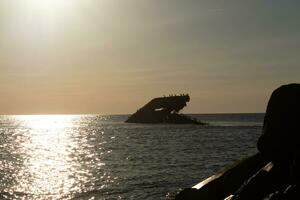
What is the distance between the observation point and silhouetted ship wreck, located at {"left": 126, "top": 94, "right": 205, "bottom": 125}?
11200 cm

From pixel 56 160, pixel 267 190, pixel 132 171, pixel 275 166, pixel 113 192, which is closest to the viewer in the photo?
pixel 267 190

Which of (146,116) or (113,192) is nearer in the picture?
(113,192)

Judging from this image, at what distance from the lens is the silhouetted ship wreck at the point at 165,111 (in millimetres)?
112000

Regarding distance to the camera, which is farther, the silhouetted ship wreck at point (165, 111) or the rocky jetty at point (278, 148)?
the silhouetted ship wreck at point (165, 111)

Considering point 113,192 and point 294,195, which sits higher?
point 294,195

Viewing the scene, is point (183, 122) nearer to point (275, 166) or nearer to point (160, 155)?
point (160, 155)

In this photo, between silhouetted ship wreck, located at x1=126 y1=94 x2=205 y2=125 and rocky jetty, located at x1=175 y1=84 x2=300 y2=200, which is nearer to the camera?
rocky jetty, located at x1=175 y1=84 x2=300 y2=200

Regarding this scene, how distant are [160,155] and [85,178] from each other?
15956mm

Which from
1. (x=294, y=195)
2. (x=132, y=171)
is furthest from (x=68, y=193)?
(x=294, y=195)

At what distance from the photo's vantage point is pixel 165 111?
4727 inches

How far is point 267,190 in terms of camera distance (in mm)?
13414

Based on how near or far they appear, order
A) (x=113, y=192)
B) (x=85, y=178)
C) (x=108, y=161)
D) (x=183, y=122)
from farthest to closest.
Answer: (x=183, y=122), (x=108, y=161), (x=85, y=178), (x=113, y=192)

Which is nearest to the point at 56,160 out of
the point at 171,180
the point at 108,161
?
the point at 108,161

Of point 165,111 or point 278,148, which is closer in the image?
point 278,148
